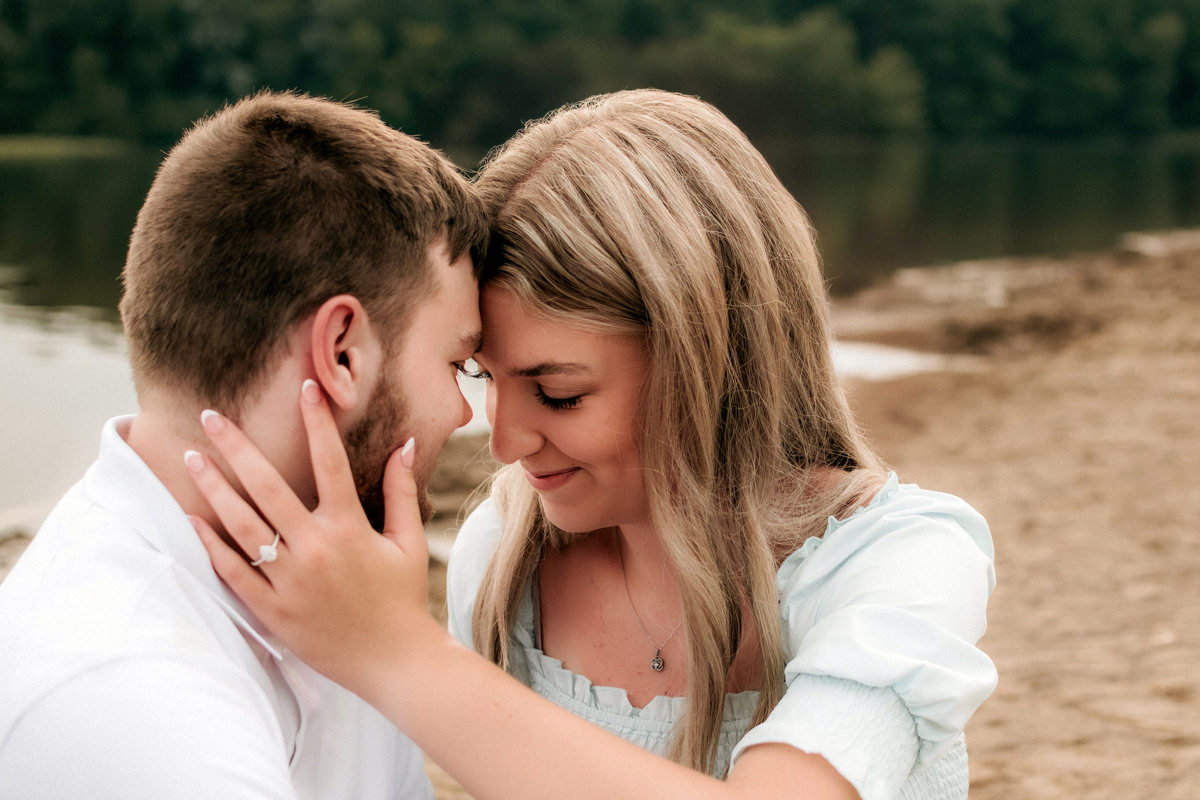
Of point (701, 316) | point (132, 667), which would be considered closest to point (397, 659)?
point (132, 667)

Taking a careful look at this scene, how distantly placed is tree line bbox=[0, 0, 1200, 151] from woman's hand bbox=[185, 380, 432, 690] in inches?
1741

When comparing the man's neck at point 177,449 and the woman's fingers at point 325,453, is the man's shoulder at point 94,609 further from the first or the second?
the woman's fingers at point 325,453

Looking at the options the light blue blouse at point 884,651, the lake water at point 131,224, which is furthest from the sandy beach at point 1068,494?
the light blue blouse at point 884,651

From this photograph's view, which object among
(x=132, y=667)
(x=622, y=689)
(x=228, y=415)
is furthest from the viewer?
(x=622, y=689)

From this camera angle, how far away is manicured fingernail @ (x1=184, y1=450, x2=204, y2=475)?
1.94m

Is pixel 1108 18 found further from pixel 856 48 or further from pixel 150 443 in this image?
pixel 150 443

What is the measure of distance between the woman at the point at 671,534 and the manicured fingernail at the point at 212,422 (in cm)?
11

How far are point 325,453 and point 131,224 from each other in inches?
1032

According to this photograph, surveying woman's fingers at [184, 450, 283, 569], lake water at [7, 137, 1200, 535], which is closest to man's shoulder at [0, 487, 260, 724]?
woman's fingers at [184, 450, 283, 569]

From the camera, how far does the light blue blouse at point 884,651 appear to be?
1.97m

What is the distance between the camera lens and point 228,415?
2.01 metres

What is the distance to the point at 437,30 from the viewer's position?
54375 mm

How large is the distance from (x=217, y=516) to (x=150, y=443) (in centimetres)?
17

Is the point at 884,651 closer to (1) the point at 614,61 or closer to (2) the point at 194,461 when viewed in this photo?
(2) the point at 194,461
